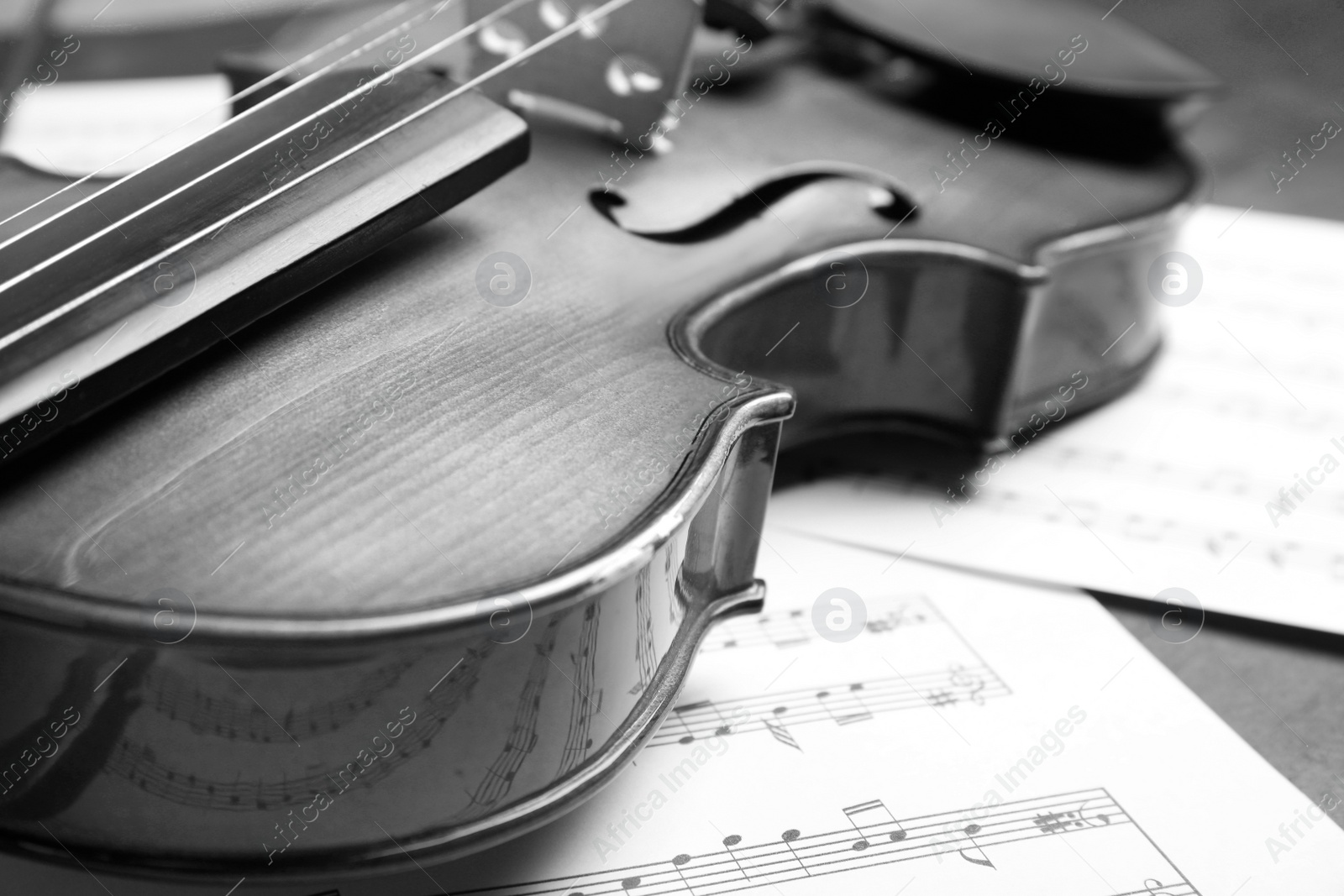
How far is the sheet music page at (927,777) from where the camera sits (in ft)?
2.42

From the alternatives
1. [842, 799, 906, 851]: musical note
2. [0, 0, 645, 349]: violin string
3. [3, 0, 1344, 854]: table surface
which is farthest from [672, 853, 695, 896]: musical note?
[0, 0, 645, 349]: violin string

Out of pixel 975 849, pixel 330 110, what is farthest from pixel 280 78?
pixel 975 849

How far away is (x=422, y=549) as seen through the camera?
22.5 inches

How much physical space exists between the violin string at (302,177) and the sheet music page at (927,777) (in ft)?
1.25

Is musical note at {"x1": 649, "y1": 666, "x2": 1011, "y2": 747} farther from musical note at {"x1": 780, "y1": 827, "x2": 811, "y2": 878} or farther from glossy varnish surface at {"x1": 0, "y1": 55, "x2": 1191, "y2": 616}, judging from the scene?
glossy varnish surface at {"x1": 0, "y1": 55, "x2": 1191, "y2": 616}

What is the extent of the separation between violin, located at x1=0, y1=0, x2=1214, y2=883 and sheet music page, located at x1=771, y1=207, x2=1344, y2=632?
69 mm

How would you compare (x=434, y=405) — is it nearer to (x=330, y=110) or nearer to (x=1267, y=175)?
(x=330, y=110)

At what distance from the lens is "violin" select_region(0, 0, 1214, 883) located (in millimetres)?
556

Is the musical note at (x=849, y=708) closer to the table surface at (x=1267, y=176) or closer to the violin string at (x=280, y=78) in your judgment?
the table surface at (x=1267, y=176)

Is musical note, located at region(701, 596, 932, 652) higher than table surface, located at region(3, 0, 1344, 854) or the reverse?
the reverse

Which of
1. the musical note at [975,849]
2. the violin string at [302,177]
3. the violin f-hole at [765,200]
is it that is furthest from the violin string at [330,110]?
the musical note at [975,849]

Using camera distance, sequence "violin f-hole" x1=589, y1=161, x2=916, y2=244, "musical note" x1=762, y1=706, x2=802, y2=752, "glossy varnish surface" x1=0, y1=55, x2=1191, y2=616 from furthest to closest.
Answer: "violin f-hole" x1=589, y1=161, x2=916, y2=244, "musical note" x1=762, y1=706, x2=802, y2=752, "glossy varnish surface" x1=0, y1=55, x2=1191, y2=616

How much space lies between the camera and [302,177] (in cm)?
76

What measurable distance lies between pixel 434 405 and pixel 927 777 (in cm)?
42
